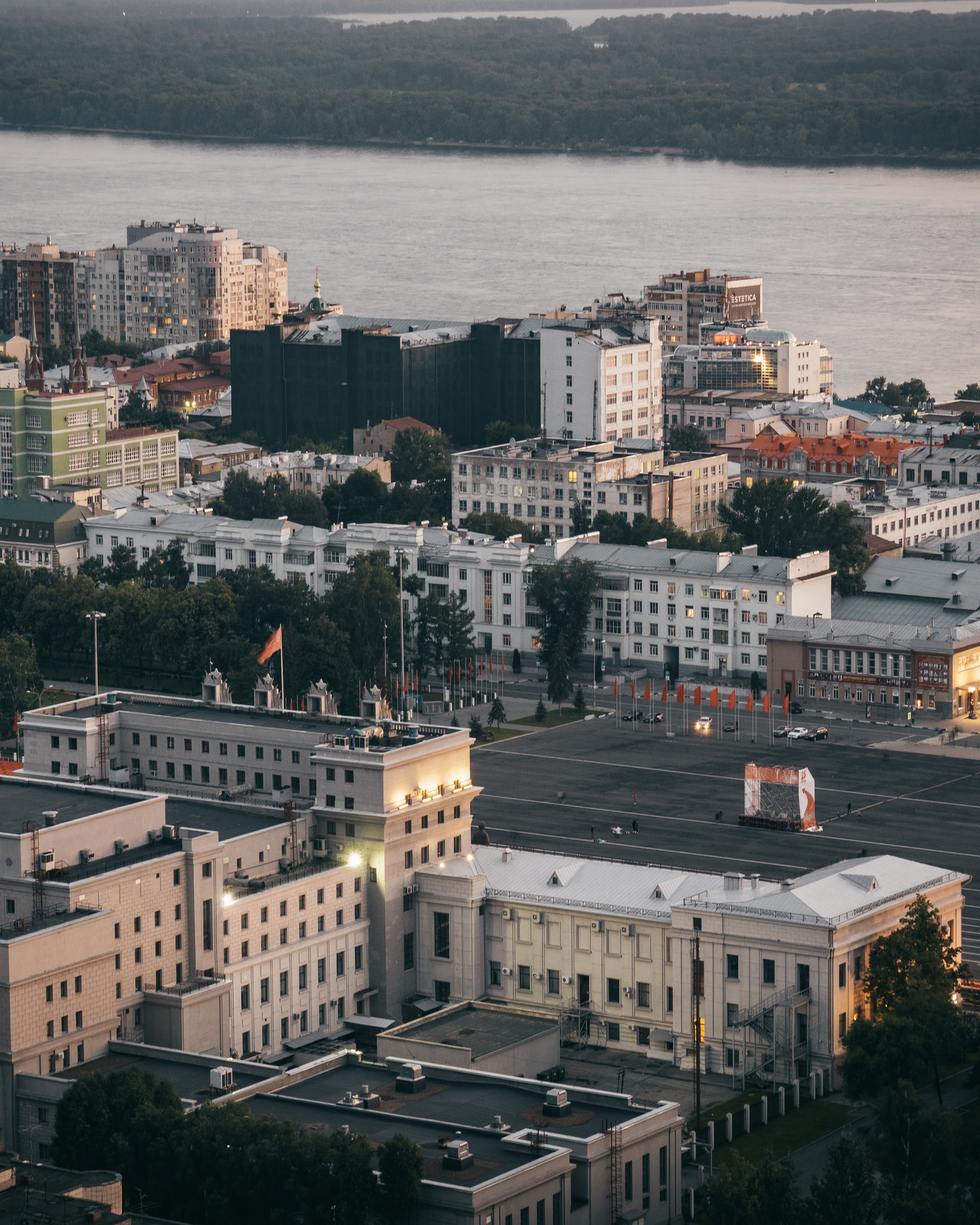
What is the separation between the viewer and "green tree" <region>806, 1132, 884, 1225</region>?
70.8 metres

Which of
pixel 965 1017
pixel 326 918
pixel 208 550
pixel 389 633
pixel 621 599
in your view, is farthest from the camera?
pixel 208 550

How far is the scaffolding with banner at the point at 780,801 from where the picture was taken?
389ft

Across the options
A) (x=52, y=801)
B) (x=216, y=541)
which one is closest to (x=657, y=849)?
(x=52, y=801)

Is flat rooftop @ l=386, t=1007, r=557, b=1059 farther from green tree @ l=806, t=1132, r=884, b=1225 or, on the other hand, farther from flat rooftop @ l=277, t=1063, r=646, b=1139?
green tree @ l=806, t=1132, r=884, b=1225

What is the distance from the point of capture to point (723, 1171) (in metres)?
72.8

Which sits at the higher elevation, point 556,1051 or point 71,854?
point 71,854

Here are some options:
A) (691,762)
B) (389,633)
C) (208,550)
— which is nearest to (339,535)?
(208,550)

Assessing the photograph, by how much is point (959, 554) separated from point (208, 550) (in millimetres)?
47114

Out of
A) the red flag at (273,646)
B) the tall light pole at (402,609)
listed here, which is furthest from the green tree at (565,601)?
the red flag at (273,646)

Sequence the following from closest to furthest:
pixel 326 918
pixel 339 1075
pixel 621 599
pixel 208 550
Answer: pixel 339 1075 < pixel 326 918 < pixel 621 599 < pixel 208 550

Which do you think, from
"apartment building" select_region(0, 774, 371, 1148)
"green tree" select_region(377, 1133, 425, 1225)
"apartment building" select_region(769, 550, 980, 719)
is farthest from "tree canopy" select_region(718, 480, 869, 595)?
"green tree" select_region(377, 1133, 425, 1225)

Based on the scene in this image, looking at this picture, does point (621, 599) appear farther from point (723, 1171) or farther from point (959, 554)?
point (723, 1171)

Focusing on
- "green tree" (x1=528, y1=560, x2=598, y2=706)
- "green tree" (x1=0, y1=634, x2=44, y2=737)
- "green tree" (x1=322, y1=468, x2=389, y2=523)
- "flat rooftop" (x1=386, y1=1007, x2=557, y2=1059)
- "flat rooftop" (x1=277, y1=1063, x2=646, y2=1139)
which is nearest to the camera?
"flat rooftop" (x1=277, y1=1063, x2=646, y2=1139)

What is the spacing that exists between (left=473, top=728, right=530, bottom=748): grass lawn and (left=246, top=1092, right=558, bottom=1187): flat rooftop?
61.1m
